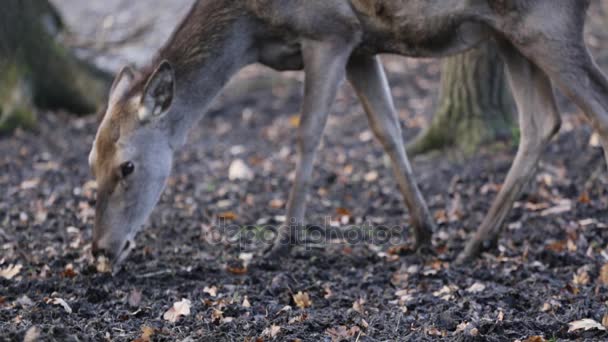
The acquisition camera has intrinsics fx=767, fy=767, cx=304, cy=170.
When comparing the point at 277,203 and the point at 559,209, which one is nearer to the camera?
the point at 559,209

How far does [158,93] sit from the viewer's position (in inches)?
214

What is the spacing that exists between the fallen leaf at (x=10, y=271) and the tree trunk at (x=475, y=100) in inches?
181

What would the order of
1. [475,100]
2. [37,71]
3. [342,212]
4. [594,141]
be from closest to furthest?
1. [342,212]
2. [594,141]
3. [475,100]
4. [37,71]

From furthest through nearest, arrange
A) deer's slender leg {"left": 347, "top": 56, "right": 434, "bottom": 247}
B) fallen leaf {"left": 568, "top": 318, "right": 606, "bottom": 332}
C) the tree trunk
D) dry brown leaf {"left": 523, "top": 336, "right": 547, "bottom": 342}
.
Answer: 1. the tree trunk
2. deer's slender leg {"left": 347, "top": 56, "right": 434, "bottom": 247}
3. fallen leaf {"left": 568, "top": 318, "right": 606, "bottom": 332}
4. dry brown leaf {"left": 523, "top": 336, "right": 547, "bottom": 342}

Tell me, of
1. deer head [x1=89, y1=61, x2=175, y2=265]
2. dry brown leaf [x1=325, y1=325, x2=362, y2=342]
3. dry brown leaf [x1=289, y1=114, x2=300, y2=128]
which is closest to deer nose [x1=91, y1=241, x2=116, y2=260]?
deer head [x1=89, y1=61, x2=175, y2=265]

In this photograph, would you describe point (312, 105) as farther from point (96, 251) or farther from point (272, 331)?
point (272, 331)

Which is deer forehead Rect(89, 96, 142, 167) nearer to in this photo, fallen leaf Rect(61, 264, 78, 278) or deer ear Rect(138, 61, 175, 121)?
deer ear Rect(138, 61, 175, 121)

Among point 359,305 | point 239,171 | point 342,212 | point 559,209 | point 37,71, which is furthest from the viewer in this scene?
point 37,71

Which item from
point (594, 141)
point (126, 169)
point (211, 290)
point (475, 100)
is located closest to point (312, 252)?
point (211, 290)

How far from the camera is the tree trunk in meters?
7.84

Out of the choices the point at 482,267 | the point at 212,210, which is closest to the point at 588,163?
the point at 482,267

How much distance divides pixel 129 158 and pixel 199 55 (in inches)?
36.3

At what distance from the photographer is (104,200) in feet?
17.4

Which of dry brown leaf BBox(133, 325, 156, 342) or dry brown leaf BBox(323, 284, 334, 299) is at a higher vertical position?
dry brown leaf BBox(133, 325, 156, 342)
